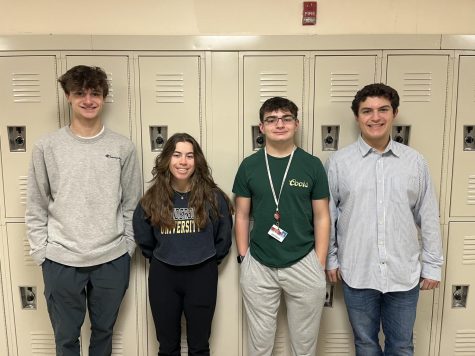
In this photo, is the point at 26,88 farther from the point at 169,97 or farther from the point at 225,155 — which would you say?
the point at 225,155

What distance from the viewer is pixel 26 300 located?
8.27ft

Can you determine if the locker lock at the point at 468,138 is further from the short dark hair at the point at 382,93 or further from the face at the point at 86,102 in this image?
the face at the point at 86,102

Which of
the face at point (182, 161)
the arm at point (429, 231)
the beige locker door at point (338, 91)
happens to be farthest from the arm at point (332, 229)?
the face at point (182, 161)

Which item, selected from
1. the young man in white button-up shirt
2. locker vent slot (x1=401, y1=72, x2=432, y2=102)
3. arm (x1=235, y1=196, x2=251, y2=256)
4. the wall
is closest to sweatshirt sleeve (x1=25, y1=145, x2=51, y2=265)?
the wall

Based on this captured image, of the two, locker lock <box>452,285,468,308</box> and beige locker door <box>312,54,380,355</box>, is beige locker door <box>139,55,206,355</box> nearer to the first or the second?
beige locker door <box>312,54,380,355</box>

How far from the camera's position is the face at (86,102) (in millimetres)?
2078

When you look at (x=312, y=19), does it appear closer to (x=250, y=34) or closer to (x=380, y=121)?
(x=250, y=34)

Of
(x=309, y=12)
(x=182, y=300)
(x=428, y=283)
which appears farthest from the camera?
(x=309, y=12)

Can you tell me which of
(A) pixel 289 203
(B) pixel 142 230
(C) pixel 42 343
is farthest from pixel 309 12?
(C) pixel 42 343

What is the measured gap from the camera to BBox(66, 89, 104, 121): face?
2.08 m

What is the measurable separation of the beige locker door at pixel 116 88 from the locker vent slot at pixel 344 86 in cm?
130

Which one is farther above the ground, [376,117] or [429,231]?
[376,117]

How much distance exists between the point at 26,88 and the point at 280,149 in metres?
1.65

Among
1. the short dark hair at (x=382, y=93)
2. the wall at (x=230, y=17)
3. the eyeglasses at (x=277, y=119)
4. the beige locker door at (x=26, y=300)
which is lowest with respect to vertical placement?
the beige locker door at (x=26, y=300)
